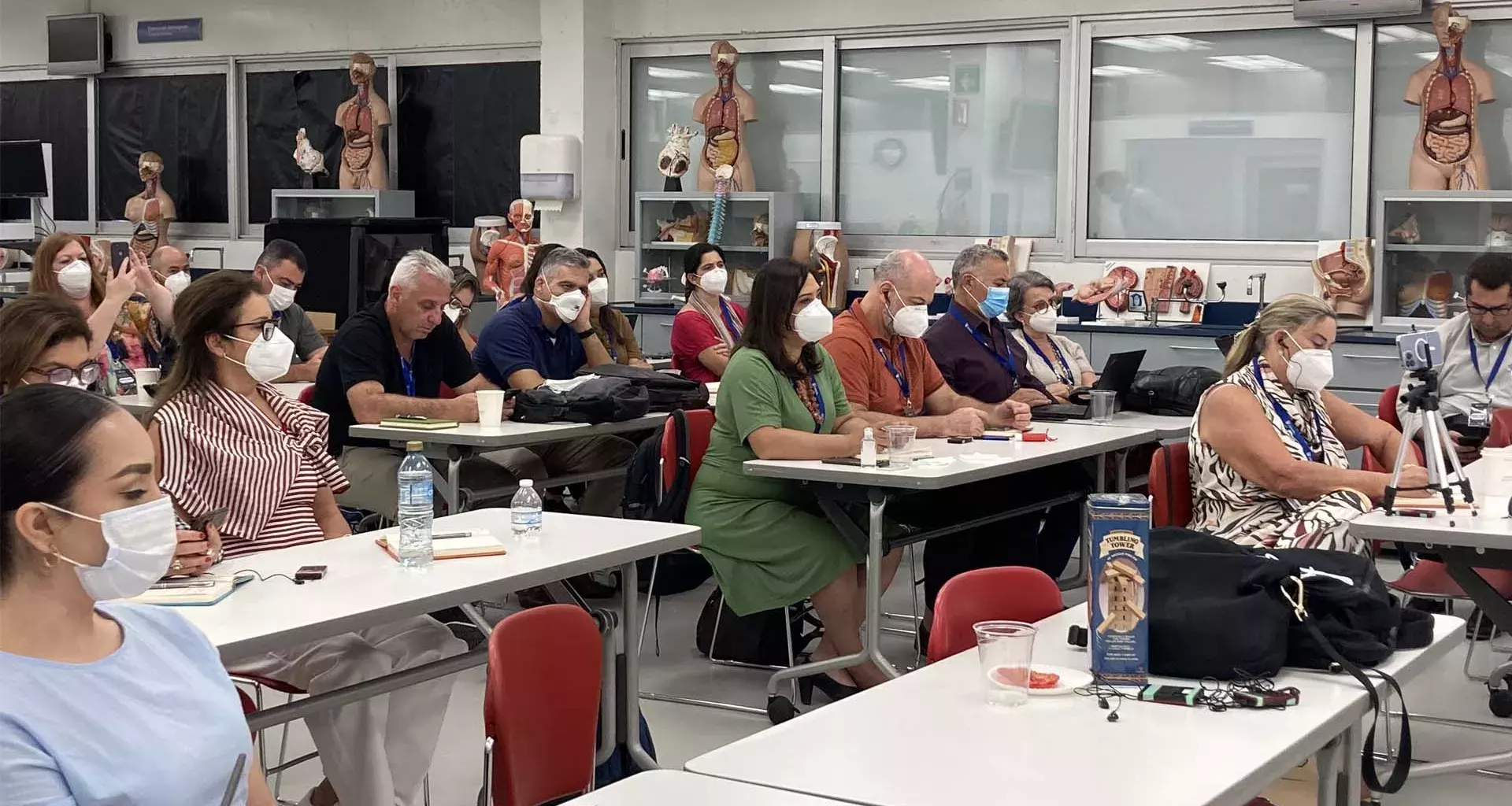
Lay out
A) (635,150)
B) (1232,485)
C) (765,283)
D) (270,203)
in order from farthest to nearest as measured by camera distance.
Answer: (270,203)
(635,150)
(765,283)
(1232,485)

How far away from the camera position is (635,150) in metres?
10.6

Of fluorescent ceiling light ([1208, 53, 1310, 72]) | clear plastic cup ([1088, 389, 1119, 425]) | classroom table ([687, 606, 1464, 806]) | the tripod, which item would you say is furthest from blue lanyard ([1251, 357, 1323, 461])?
fluorescent ceiling light ([1208, 53, 1310, 72])

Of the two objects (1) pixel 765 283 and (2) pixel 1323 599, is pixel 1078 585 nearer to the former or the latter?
(1) pixel 765 283

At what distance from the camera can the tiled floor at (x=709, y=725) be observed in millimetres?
4004

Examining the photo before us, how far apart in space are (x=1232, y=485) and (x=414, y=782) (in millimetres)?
2288

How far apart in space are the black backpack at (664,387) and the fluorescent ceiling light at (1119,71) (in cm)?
414

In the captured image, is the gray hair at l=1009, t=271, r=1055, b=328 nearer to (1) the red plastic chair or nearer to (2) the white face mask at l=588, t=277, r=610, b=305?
(2) the white face mask at l=588, t=277, r=610, b=305

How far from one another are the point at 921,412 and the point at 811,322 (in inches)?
40.4

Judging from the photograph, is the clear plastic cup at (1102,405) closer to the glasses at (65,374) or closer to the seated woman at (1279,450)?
the seated woman at (1279,450)

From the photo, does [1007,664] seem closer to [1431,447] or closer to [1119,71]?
[1431,447]

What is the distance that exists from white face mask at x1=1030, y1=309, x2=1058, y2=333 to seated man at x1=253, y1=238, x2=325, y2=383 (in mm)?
2975

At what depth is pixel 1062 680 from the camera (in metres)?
2.44

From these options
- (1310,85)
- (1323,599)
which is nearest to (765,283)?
(1323,599)

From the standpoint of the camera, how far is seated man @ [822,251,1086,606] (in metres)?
5.17
